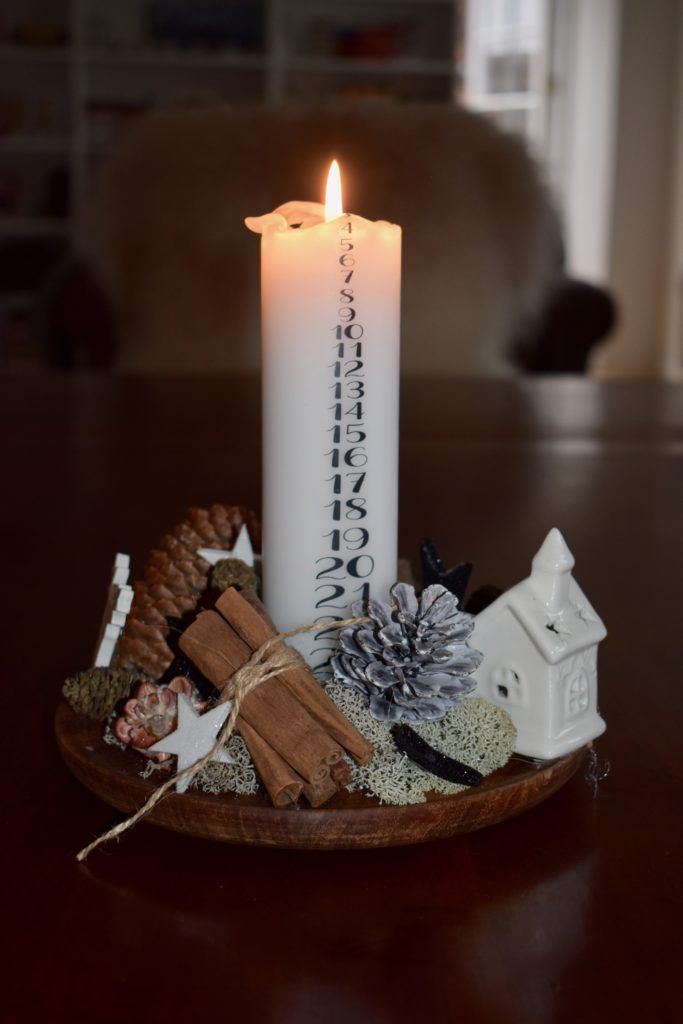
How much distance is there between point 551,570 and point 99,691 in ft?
0.54

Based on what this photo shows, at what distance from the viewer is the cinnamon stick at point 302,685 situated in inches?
14.2

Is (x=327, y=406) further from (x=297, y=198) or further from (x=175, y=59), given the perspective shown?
(x=175, y=59)

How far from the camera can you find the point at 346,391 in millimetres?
391

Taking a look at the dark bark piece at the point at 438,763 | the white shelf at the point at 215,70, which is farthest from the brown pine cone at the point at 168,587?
the white shelf at the point at 215,70

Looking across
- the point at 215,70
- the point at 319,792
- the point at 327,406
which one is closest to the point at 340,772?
the point at 319,792

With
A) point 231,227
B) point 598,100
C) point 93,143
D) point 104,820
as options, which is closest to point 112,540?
point 104,820

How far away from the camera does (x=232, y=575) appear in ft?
1.37

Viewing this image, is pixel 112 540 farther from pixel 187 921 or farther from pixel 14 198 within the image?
pixel 14 198


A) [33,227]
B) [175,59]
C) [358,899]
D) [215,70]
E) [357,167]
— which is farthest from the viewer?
[33,227]

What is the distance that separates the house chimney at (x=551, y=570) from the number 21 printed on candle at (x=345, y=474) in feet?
0.20

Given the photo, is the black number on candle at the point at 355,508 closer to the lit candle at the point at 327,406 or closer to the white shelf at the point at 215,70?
the lit candle at the point at 327,406

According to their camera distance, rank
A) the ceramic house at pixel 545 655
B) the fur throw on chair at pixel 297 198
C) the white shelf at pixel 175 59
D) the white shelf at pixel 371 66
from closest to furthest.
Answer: the ceramic house at pixel 545 655 < the fur throw on chair at pixel 297 198 < the white shelf at pixel 175 59 < the white shelf at pixel 371 66

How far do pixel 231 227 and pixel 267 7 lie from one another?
2.84m

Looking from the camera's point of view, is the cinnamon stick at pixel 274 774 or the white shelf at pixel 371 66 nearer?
the cinnamon stick at pixel 274 774
